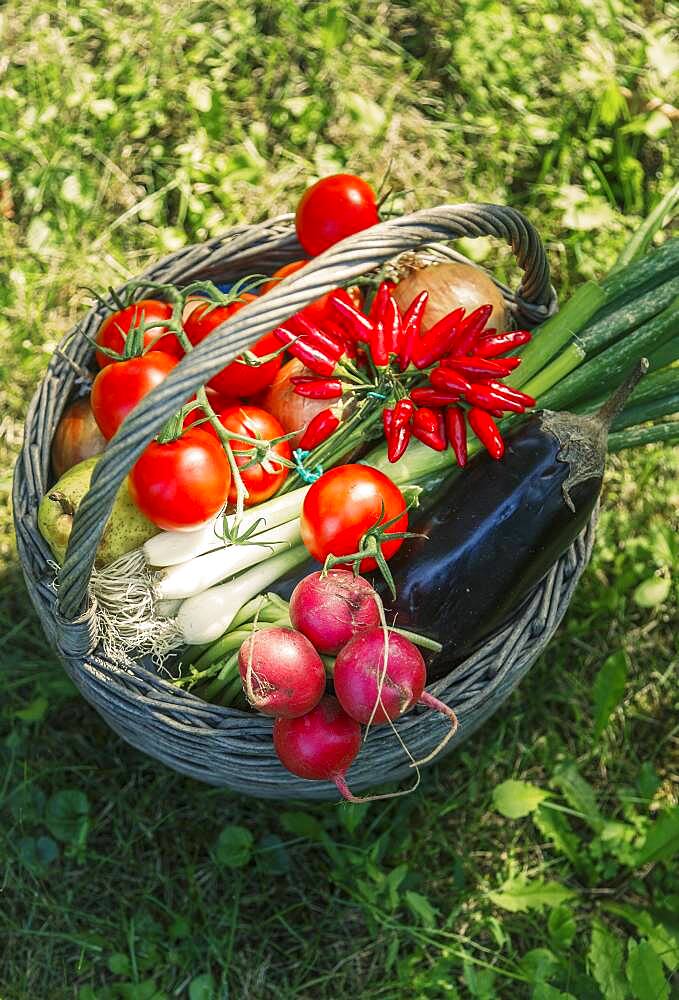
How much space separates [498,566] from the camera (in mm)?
1850

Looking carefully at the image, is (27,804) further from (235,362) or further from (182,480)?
(235,362)

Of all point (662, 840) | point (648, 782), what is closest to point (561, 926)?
point (662, 840)

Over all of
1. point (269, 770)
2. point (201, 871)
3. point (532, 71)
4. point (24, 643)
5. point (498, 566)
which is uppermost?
point (532, 71)

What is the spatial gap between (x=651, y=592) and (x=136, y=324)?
149 cm

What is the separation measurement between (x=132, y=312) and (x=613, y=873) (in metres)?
1.70

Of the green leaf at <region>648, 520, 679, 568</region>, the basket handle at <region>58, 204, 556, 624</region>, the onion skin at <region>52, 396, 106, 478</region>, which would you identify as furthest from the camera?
Result: the green leaf at <region>648, 520, 679, 568</region>

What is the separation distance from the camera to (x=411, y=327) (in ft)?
→ 6.42

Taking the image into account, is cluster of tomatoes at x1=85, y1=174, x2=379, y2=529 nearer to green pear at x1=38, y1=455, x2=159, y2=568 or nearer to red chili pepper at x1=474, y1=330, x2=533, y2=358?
green pear at x1=38, y1=455, x2=159, y2=568

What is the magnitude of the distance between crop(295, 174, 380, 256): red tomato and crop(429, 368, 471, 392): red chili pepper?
0.40 metres

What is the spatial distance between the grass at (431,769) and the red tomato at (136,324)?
81cm

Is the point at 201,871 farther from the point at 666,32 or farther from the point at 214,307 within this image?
the point at 666,32

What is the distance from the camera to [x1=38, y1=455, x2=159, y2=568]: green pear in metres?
1.85

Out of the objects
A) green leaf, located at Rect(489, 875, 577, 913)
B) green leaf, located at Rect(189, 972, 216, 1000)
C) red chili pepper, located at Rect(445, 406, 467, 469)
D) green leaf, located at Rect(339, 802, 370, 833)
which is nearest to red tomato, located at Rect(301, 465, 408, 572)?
red chili pepper, located at Rect(445, 406, 467, 469)

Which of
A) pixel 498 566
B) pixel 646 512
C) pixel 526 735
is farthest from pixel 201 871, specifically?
pixel 646 512
